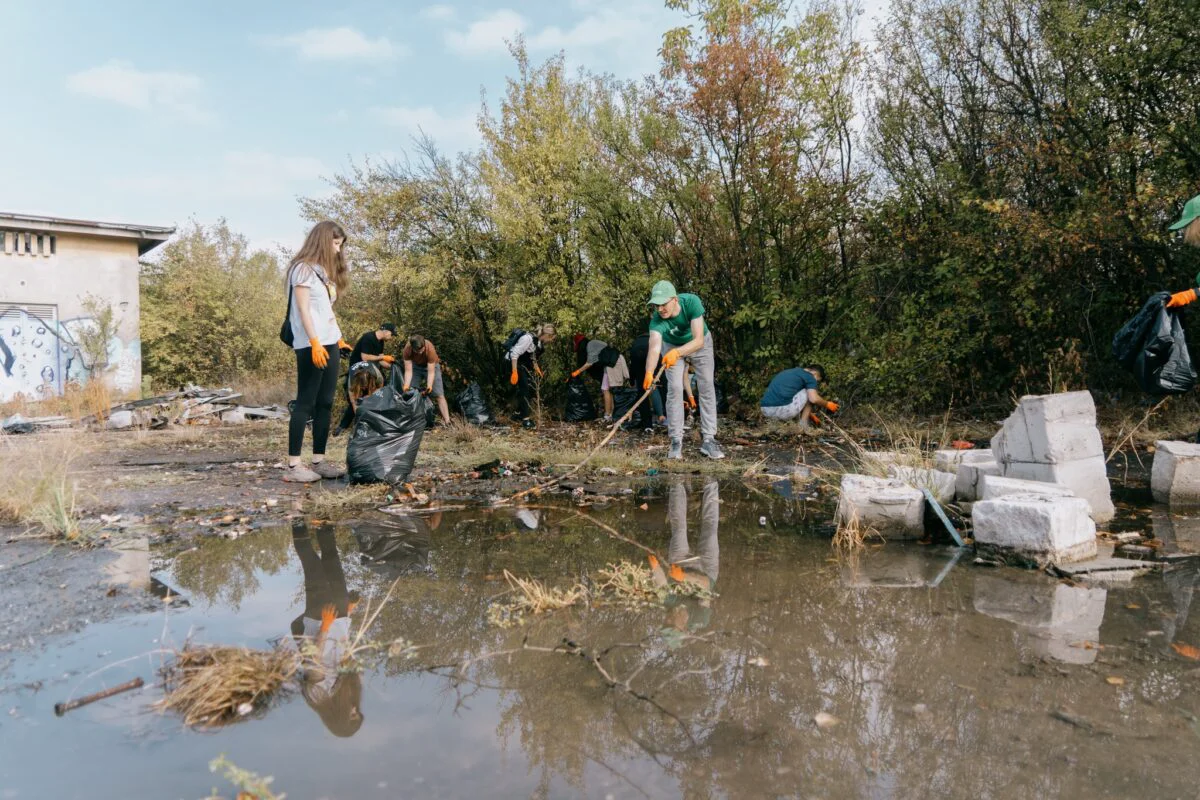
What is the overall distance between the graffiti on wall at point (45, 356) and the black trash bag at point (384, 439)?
16655 millimetres

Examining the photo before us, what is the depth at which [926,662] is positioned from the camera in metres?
2.53

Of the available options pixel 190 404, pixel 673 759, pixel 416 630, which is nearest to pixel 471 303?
pixel 190 404

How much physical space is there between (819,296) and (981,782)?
9301 mm

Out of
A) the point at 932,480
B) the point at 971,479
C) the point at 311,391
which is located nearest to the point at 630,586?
the point at 932,480

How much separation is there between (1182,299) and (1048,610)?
3.15m

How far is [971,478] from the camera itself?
194 inches

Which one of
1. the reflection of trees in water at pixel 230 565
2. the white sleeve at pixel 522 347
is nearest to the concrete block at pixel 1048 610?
the reflection of trees in water at pixel 230 565

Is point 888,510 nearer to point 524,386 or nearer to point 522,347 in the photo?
point 522,347

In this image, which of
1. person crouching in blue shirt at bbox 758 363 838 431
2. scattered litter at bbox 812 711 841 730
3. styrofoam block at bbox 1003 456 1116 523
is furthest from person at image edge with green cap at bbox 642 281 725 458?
scattered litter at bbox 812 711 841 730

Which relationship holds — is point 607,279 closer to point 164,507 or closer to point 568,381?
point 568,381

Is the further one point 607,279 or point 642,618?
point 607,279

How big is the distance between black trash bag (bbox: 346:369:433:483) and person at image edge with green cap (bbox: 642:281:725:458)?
2.28m

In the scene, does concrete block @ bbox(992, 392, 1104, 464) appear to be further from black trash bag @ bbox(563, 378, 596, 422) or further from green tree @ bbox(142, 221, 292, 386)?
green tree @ bbox(142, 221, 292, 386)

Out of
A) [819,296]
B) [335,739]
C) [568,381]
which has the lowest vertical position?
[335,739]
